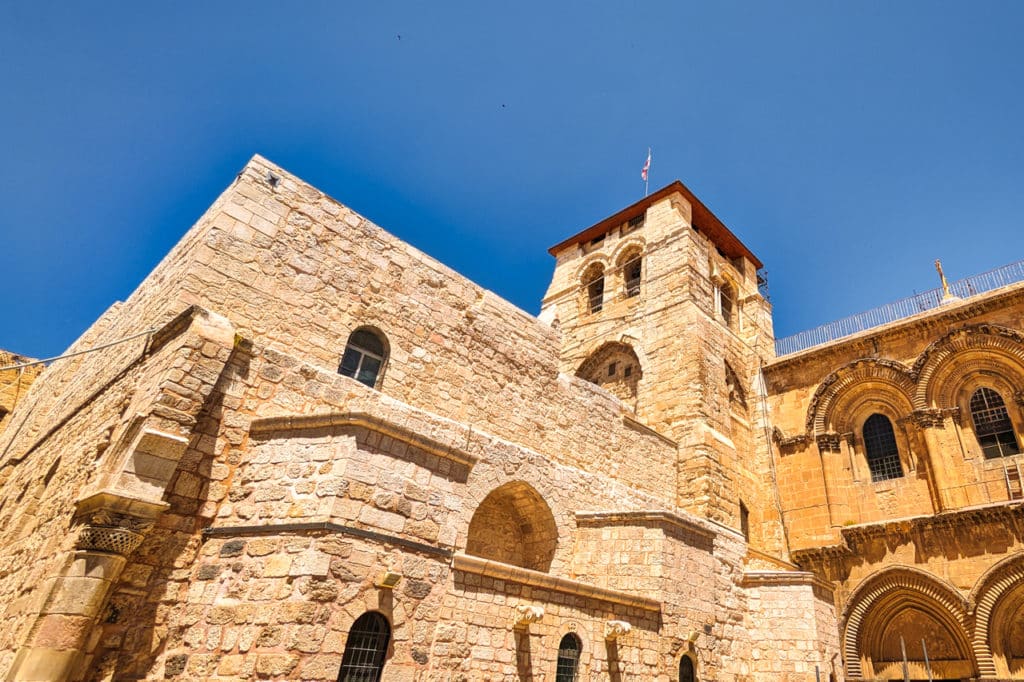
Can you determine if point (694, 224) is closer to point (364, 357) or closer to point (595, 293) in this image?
point (595, 293)

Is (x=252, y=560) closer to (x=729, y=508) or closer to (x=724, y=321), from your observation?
(x=729, y=508)

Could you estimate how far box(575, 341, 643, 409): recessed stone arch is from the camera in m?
15.4

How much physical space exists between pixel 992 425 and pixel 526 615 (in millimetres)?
11741

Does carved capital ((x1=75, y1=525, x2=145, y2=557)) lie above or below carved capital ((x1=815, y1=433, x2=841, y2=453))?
below

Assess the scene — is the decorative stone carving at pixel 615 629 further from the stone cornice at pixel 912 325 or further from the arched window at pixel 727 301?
the arched window at pixel 727 301

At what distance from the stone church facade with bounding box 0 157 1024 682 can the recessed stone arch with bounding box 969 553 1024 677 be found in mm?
41

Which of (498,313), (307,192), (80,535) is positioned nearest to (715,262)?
(498,313)

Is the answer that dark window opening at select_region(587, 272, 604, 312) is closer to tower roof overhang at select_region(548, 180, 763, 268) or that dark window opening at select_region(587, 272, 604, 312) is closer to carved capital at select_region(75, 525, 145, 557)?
tower roof overhang at select_region(548, 180, 763, 268)

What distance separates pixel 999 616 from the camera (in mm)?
10836

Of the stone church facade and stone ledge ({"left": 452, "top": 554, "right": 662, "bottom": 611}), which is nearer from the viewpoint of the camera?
the stone church facade

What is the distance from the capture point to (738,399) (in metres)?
15.6

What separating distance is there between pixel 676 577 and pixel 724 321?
9.66 meters

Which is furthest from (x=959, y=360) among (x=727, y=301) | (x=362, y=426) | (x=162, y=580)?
(x=162, y=580)

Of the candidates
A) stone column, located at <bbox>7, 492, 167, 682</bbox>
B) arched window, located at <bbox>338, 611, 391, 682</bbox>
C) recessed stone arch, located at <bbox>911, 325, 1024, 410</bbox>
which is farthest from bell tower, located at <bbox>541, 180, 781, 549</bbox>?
stone column, located at <bbox>7, 492, 167, 682</bbox>
